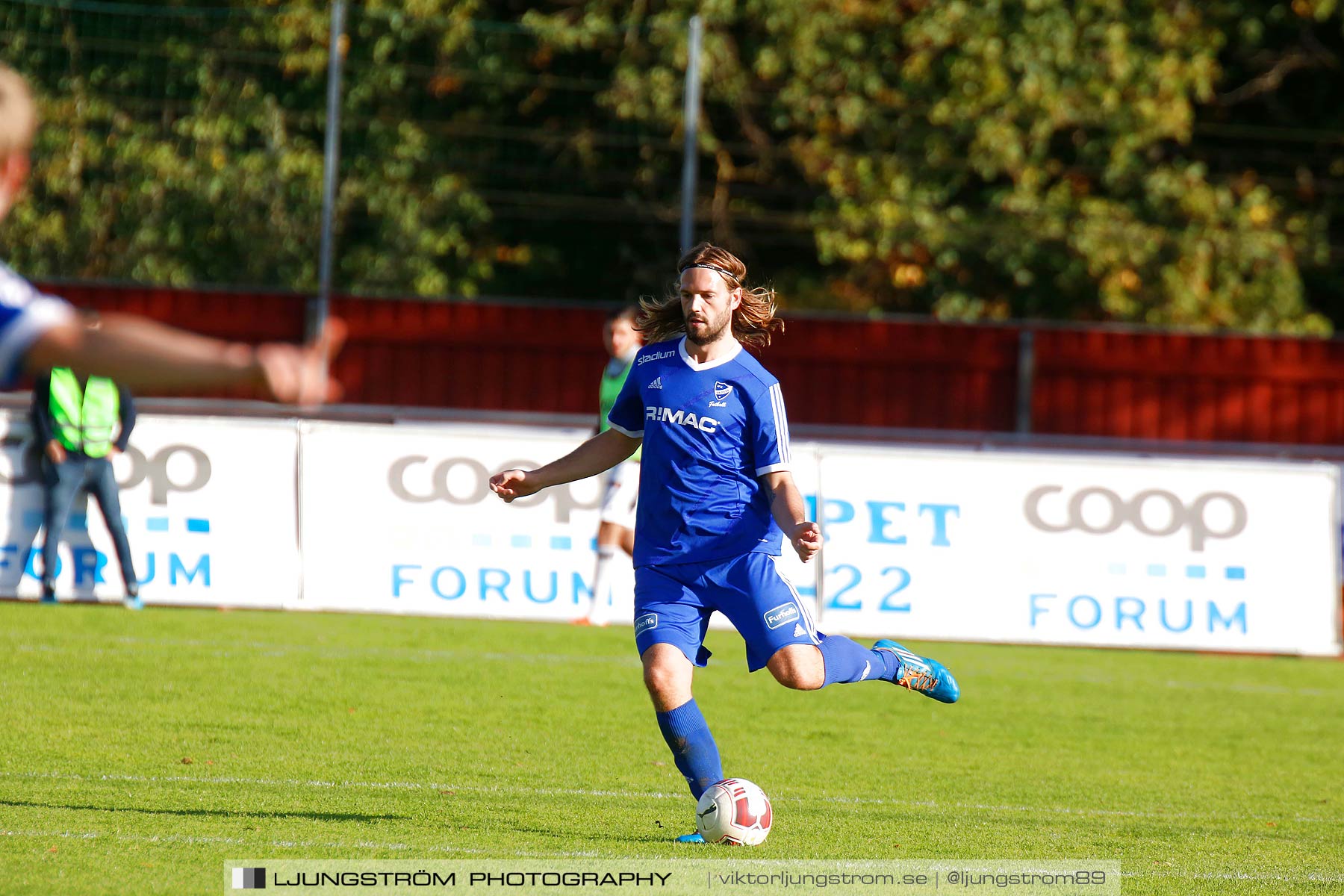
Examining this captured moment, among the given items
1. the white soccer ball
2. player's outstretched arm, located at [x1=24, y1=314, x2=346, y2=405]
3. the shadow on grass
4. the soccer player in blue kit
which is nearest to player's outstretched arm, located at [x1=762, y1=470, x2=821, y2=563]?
the soccer player in blue kit

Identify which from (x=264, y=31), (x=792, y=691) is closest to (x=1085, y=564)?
(x=792, y=691)

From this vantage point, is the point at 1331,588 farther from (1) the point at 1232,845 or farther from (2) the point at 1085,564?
(1) the point at 1232,845

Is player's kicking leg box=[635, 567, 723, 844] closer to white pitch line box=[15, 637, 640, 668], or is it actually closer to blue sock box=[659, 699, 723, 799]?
blue sock box=[659, 699, 723, 799]

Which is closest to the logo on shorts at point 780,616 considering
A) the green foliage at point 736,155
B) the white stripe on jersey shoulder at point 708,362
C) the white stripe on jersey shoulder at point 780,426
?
the white stripe on jersey shoulder at point 780,426

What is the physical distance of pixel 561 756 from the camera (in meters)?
7.49

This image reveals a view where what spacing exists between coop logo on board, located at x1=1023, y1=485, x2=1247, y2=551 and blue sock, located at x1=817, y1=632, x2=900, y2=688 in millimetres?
6493

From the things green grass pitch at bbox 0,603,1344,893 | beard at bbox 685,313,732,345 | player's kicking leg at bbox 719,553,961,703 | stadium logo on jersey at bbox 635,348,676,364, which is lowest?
green grass pitch at bbox 0,603,1344,893

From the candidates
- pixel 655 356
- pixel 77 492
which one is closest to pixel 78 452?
pixel 77 492

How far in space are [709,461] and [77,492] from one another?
7471mm

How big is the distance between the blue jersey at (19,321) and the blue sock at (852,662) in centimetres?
302

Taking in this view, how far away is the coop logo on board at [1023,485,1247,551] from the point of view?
1249cm

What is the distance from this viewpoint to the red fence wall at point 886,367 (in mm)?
22234

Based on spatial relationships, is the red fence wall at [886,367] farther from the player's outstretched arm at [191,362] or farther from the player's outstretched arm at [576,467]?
the player's outstretched arm at [191,362]

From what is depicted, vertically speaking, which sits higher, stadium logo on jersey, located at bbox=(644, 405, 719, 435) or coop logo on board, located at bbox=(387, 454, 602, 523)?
stadium logo on jersey, located at bbox=(644, 405, 719, 435)
